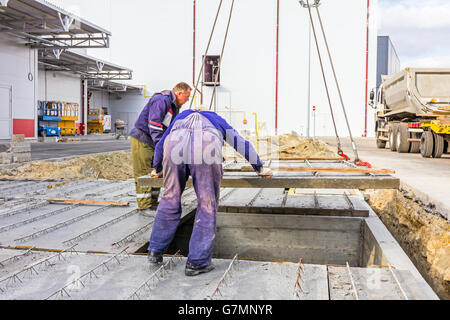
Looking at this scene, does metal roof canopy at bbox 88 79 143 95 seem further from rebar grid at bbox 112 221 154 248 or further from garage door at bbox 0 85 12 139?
rebar grid at bbox 112 221 154 248

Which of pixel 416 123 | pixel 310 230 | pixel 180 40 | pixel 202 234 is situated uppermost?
pixel 180 40

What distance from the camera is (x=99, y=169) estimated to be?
12.8 m

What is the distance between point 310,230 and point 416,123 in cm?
1080

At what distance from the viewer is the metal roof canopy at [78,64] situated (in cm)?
2219

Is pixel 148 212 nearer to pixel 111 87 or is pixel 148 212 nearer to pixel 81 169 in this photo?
pixel 81 169

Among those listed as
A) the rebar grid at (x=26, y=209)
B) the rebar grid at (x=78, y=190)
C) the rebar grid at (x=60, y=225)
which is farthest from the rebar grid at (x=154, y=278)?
the rebar grid at (x=78, y=190)

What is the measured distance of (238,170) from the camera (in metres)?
5.00

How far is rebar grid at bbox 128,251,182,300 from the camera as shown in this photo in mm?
2614

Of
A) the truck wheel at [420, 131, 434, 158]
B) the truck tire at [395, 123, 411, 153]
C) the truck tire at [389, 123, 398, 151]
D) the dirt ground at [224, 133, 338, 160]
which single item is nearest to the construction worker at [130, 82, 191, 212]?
the dirt ground at [224, 133, 338, 160]

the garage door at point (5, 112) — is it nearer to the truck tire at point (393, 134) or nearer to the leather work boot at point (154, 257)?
the truck tire at point (393, 134)

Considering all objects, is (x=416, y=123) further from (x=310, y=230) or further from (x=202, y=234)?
(x=202, y=234)

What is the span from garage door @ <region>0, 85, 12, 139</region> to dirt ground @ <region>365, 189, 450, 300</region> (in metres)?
16.7


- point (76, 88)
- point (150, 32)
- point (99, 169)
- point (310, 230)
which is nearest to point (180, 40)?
point (150, 32)

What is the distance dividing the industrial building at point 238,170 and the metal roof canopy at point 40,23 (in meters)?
0.09
